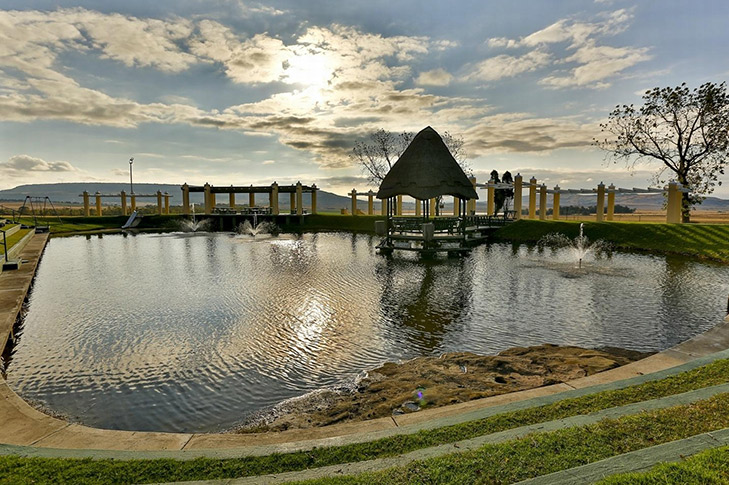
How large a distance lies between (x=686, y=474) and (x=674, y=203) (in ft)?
104

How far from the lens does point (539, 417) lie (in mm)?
3893

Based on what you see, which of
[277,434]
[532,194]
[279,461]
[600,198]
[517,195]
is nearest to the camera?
[279,461]

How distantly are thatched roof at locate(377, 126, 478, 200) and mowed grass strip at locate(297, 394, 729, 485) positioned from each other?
18036 millimetres

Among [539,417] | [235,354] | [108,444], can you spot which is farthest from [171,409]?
[539,417]

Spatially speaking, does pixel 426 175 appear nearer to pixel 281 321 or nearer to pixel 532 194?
pixel 281 321

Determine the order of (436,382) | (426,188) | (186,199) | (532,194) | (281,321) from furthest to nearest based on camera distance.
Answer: (186,199) → (532,194) → (426,188) → (281,321) → (436,382)

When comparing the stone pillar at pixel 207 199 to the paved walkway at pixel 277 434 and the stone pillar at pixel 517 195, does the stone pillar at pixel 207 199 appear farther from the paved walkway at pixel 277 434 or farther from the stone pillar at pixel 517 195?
the paved walkway at pixel 277 434

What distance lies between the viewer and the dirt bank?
5.03 metres

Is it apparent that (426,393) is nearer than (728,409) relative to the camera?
No

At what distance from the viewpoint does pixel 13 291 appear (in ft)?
35.4

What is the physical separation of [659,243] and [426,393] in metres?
21.7

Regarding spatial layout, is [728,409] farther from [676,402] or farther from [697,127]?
[697,127]

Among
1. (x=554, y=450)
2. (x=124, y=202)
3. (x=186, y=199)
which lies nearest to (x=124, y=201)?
(x=124, y=202)

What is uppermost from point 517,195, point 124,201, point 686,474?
point 124,201
